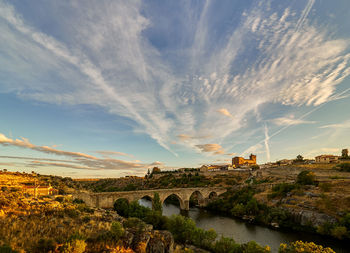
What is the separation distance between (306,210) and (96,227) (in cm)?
4059

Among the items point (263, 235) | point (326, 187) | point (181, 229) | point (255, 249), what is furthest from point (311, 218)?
point (181, 229)

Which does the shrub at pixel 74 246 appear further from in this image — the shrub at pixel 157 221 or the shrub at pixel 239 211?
the shrub at pixel 239 211

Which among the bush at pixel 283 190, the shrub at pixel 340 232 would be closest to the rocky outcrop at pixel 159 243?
the shrub at pixel 340 232

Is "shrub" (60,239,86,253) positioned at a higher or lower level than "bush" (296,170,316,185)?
lower

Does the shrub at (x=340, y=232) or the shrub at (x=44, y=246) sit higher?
the shrub at (x=44, y=246)

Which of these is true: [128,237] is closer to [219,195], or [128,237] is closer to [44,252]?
[44,252]

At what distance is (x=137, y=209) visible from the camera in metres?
37.2

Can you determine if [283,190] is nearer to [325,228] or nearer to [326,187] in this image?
[326,187]

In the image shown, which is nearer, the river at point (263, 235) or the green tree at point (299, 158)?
the river at point (263, 235)

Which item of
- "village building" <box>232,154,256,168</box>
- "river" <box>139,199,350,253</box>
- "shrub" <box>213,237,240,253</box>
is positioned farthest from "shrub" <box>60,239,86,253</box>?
"village building" <box>232,154,256,168</box>

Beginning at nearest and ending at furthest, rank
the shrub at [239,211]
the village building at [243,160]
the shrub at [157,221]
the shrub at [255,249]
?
the shrub at [255,249] < the shrub at [157,221] < the shrub at [239,211] < the village building at [243,160]

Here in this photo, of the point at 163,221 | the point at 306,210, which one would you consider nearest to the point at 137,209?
the point at 163,221

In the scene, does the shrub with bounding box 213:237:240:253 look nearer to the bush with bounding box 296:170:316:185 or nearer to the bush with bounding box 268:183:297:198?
the bush with bounding box 268:183:297:198

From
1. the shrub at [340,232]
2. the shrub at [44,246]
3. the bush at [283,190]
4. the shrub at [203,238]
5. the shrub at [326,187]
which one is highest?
the shrub at [326,187]
